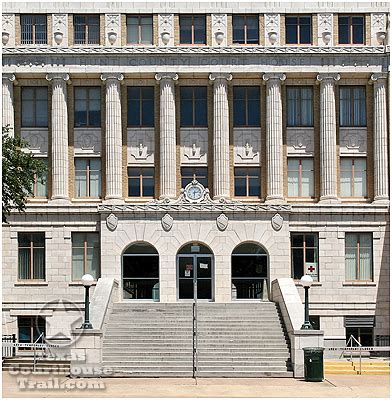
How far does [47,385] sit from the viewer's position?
3312cm

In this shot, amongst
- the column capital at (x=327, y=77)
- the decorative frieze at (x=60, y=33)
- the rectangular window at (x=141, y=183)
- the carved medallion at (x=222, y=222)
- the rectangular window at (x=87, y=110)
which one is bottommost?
the carved medallion at (x=222, y=222)

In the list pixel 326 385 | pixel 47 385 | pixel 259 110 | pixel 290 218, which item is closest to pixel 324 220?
A: pixel 290 218

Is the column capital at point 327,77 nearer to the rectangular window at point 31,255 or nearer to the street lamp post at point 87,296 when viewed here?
the rectangular window at point 31,255

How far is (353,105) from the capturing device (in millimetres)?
50125

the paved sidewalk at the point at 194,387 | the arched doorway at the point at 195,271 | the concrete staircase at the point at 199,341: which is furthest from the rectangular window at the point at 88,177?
the paved sidewalk at the point at 194,387

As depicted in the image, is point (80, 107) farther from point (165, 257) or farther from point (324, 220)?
point (324, 220)

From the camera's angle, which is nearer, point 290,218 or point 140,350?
point 140,350

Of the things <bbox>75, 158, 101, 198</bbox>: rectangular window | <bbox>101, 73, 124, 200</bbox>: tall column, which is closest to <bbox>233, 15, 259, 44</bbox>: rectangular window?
<bbox>101, 73, 124, 200</bbox>: tall column

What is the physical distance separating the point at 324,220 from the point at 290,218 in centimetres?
169

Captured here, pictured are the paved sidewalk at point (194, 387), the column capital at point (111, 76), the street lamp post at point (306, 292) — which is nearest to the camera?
the paved sidewalk at point (194, 387)

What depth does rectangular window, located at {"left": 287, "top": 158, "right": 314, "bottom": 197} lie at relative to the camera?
49.8 meters

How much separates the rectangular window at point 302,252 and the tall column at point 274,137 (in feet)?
6.99

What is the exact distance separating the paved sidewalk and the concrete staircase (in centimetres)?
147

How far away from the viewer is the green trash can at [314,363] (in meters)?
35.2
